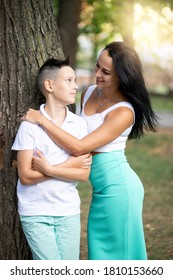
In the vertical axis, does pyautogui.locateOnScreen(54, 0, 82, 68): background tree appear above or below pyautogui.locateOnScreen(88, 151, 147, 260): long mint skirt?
above

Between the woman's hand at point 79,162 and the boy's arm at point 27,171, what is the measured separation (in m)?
0.18

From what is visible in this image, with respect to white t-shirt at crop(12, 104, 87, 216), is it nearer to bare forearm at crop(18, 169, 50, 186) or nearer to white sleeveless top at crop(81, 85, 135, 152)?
bare forearm at crop(18, 169, 50, 186)

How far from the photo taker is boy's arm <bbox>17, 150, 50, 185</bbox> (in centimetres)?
355

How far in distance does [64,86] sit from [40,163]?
54 cm

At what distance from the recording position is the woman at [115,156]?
393cm

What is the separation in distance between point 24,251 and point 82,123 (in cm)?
119

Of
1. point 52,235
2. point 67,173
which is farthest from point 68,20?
point 52,235

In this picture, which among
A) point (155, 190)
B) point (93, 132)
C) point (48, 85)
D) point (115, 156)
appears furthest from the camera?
point (155, 190)

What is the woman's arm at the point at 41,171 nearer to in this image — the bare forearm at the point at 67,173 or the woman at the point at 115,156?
the bare forearm at the point at 67,173

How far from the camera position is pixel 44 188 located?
360cm

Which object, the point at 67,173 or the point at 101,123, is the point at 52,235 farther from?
the point at 101,123

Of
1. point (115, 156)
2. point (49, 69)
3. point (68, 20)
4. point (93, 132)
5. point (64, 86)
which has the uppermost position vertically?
point (68, 20)

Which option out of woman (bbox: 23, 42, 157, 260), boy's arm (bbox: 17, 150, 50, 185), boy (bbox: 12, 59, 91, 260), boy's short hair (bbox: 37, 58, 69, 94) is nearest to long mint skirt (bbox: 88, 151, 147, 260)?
woman (bbox: 23, 42, 157, 260)

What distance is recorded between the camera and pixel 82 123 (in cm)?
380
